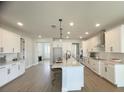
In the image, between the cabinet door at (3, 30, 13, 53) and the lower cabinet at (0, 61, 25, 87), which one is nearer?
the lower cabinet at (0, 61, 25, 87)

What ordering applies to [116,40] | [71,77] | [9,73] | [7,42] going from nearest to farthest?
1. [71,77]
2. [116,40]
3. [9,73]
4. [7,42]

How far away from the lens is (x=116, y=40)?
464 cm

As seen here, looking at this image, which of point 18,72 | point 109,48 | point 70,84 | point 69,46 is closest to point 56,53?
point 69,46

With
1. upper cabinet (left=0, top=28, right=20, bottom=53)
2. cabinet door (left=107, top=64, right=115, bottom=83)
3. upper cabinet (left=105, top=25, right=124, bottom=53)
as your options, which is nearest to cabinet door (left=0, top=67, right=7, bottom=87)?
upper cabinet (left=0, top=28, right=20, bottom=53)

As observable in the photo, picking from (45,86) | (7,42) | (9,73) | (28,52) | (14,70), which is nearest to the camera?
(45,86)

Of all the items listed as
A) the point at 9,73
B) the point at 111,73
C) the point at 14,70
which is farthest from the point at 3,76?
the point at 111,73

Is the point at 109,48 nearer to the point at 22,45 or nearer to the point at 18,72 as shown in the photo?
the point at 18,72

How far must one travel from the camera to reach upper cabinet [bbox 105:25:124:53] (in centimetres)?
433

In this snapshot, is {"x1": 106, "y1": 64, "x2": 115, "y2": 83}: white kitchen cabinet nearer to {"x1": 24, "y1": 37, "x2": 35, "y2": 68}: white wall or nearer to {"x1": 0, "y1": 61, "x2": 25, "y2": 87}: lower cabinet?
{"x1": 0, "y1": 61, "x2": 25, "y2": 87}: lower cabinet

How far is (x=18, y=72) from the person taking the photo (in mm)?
5844

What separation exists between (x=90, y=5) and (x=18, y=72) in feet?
16.3

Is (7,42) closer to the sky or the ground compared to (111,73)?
closer to the sky

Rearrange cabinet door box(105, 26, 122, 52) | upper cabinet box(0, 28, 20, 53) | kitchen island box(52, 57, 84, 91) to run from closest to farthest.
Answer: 1. kitchen island box(52, 57, 84, 91)
2. cabinet door box(105, 26, 122, 52)
3. upper cabinet box(0, 28, 20, 53)

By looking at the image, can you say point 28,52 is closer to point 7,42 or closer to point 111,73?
point 7,42
